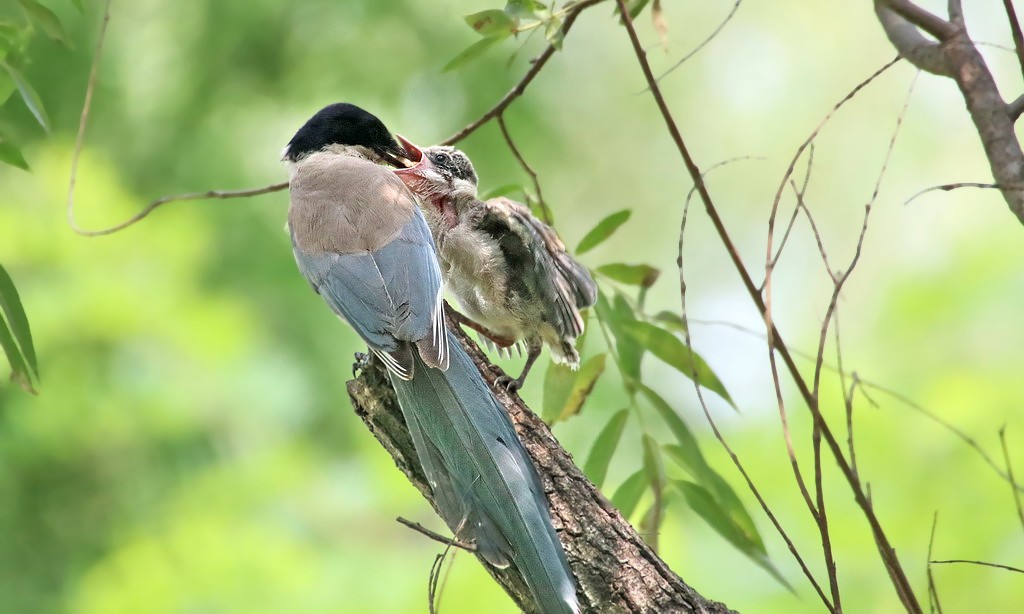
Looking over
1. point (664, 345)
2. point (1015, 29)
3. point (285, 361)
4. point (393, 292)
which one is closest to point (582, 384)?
point (664, 345)

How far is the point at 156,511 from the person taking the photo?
512 centimetres

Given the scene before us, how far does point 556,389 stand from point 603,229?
45cm

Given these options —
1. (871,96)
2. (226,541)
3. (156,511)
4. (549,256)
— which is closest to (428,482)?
(549,256)

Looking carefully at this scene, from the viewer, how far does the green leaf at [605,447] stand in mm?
2605

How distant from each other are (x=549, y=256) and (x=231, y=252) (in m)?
3.60

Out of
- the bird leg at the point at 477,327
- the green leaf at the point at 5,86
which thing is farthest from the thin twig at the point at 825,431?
the green leaf at the point at 5,86

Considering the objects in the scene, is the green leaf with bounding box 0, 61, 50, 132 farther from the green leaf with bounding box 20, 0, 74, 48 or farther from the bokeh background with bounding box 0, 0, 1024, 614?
the bokeh background with bounding box 0, 0, 1024, 614

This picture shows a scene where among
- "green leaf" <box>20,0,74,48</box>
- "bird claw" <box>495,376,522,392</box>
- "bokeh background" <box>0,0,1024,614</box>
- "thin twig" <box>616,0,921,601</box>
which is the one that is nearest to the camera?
"thin twig" <box>616,0,921,601</box>

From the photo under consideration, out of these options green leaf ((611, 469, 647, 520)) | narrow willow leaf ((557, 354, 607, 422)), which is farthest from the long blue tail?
green leaf ((611, 469, 647, 520))

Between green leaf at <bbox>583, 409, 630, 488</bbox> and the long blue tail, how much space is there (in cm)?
57

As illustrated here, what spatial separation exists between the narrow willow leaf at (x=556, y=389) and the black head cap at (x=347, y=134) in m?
0.84

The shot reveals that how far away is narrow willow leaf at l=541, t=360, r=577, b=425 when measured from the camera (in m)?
2.71

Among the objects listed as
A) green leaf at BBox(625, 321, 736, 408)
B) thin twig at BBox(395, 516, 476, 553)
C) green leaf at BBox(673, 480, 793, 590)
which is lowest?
thin twig at BBox(395, 516, 476, 553)

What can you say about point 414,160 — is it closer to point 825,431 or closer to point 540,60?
point 540,60
